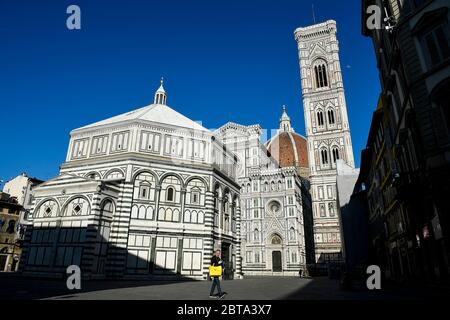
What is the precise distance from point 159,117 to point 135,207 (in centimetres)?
1039

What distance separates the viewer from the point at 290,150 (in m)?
88.7

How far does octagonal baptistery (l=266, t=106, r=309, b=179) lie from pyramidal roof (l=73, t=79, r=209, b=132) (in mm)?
54751

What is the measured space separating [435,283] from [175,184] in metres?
19.5

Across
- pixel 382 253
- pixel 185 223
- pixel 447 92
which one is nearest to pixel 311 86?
pixel 382 253

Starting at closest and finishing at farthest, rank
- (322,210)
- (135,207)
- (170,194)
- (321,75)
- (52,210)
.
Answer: (52,210) < (135,207) < (170,194) < (322,210) < (321,75)

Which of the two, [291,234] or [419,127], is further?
[291,234]

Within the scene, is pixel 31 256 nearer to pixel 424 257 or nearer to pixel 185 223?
pixel 185 223

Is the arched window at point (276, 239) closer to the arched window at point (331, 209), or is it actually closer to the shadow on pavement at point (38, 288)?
the arched window at point (331, 209)

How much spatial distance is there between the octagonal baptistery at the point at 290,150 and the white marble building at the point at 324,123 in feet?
79.1

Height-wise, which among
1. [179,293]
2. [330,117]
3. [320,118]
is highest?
[320,118]

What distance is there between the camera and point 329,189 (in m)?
54.8

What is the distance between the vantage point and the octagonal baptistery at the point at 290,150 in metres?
84.7

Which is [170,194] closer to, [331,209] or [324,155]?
[331,209]

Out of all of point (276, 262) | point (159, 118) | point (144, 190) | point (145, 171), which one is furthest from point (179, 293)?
point (276, 262)
